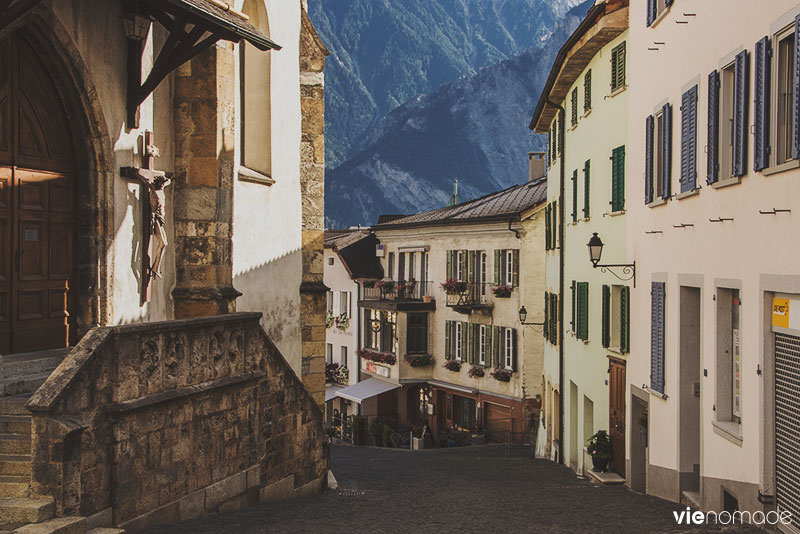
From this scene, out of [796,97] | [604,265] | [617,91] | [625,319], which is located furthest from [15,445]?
[617,91]

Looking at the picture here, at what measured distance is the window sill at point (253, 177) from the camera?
16594mm

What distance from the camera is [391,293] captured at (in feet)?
154

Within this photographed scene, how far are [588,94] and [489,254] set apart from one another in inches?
717

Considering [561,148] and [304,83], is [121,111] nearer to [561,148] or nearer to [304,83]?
[304,83]

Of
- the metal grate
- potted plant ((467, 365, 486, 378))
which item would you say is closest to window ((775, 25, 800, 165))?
the metal grate

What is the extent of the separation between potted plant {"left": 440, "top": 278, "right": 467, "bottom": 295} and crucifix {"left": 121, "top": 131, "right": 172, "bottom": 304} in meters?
28.8

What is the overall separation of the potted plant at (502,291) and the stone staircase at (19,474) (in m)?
29.6

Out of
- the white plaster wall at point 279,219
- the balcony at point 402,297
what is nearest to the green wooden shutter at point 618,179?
the white plaster wall at point 279,219

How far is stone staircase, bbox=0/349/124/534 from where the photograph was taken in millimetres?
8562

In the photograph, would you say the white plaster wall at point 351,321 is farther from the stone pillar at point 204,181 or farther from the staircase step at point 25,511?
the staircase step at point 25,511

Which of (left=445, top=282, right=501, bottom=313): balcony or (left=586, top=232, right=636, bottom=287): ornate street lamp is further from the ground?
(left=586, top=232, right=636, bottom=287): ornate street lamp

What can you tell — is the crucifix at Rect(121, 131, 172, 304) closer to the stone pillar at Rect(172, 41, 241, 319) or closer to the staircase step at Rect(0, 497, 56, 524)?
the stone pillar at Rect(172, 41, 241, 319)

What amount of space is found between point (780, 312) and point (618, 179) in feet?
29.3

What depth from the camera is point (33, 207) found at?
11.8m
